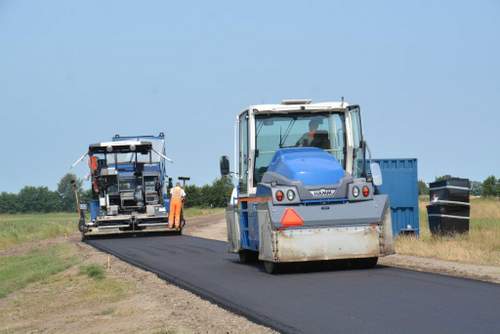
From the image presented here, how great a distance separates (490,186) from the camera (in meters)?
81.7

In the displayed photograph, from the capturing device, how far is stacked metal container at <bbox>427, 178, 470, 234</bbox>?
22.8 metres

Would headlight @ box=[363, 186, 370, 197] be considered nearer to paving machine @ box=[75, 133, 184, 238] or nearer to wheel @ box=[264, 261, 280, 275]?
wheel @ box=[264, 261, 280, 275]

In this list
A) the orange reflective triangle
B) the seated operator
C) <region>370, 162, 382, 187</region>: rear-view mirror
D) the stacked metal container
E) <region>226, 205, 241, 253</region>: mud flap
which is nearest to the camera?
the orange reflective triangle

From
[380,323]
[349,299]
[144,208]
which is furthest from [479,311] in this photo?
[144,208]

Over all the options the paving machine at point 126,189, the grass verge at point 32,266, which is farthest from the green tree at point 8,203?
the grass verge at point 32,266

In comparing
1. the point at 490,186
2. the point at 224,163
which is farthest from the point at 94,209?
the point at 490,186

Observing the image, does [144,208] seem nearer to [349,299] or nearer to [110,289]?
[110,289]

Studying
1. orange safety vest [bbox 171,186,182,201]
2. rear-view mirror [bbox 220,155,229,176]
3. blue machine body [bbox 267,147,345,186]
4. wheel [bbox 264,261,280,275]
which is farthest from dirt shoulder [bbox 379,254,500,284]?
orange safety vest [bbox 171,186,182,201]

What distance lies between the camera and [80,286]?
16641mm

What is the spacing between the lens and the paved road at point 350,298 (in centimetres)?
884

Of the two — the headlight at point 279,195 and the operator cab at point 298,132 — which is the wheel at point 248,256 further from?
the headlight at point 279,195

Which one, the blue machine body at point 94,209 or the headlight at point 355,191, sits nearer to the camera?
the headlight at point 355,191

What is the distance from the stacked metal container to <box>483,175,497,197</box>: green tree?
58.1m

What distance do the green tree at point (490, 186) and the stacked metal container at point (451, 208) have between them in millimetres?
58110
